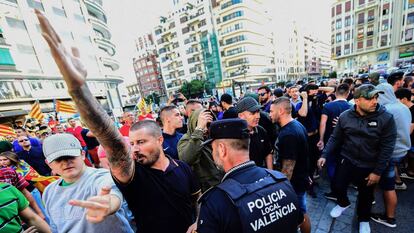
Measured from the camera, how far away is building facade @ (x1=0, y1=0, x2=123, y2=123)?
1981cm

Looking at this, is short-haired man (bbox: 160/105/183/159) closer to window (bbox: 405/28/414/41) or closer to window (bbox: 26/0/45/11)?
window (bbox: 26/0/45/11)

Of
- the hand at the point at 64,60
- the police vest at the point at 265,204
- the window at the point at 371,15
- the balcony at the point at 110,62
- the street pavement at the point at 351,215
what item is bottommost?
the street pavement at the point at 351,215

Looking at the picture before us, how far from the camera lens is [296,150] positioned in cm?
261

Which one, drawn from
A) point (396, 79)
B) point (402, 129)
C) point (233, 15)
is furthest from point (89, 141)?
point (233, 15)

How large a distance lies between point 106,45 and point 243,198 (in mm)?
44114

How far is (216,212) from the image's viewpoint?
4.48ft

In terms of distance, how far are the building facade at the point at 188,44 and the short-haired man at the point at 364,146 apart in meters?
49.9

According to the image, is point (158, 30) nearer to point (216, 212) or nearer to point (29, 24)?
point (29, 24)

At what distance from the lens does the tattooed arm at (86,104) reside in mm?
946

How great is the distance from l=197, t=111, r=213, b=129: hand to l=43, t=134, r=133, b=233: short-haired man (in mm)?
1201

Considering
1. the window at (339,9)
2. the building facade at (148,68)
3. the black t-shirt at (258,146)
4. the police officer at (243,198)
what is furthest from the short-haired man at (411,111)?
the building facade at (148,68)

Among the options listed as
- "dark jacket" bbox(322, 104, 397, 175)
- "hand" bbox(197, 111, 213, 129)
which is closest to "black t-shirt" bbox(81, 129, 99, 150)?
"hand" bbox(197, 111, 213, 129)

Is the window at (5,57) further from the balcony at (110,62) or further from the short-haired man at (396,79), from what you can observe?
the short-haired man at (396,79)

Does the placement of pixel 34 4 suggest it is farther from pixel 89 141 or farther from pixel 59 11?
pixel 89 141
